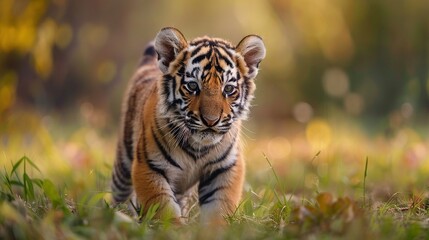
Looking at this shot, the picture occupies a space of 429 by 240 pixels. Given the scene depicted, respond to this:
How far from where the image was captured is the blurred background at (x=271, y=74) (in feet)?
29.0

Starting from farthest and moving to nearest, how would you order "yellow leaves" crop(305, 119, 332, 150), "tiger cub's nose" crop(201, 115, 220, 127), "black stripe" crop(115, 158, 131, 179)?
1. "yellow leaves" crop(305, 119, 332, 150)
2. "black stripe" crop(115, 158, 131, 179)
3. "tiger cub's nose" crop(201, 115, 220, 127)

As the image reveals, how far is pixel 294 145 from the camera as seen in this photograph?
1155cm

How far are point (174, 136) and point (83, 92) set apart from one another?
41.9 ft

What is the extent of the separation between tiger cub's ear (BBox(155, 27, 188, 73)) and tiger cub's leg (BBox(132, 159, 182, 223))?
66 cm

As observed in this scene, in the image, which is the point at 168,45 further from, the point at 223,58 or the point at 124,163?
the point at 124,163

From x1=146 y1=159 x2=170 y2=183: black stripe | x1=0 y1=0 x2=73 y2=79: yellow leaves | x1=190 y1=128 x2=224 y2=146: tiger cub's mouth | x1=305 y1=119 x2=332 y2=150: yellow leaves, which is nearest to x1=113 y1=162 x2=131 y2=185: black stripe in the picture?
x1=146 y1=159 x2=170 y2=183: black stripe

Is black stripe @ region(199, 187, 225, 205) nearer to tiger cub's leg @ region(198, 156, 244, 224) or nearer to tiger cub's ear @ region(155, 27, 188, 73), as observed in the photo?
tiger cub's leg @ region(198, 156, 244, 224)

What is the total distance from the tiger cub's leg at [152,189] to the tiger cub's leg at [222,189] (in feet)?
0.77

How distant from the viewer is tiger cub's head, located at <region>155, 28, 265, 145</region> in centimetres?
505

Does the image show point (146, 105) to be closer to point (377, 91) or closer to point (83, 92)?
point (377, 91)

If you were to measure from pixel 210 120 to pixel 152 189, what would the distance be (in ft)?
1.91

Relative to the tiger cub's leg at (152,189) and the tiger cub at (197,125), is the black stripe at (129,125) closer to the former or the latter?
the tiger cub at (197,125)

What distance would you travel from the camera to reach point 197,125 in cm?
505

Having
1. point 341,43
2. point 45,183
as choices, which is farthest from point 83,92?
point 45,183
